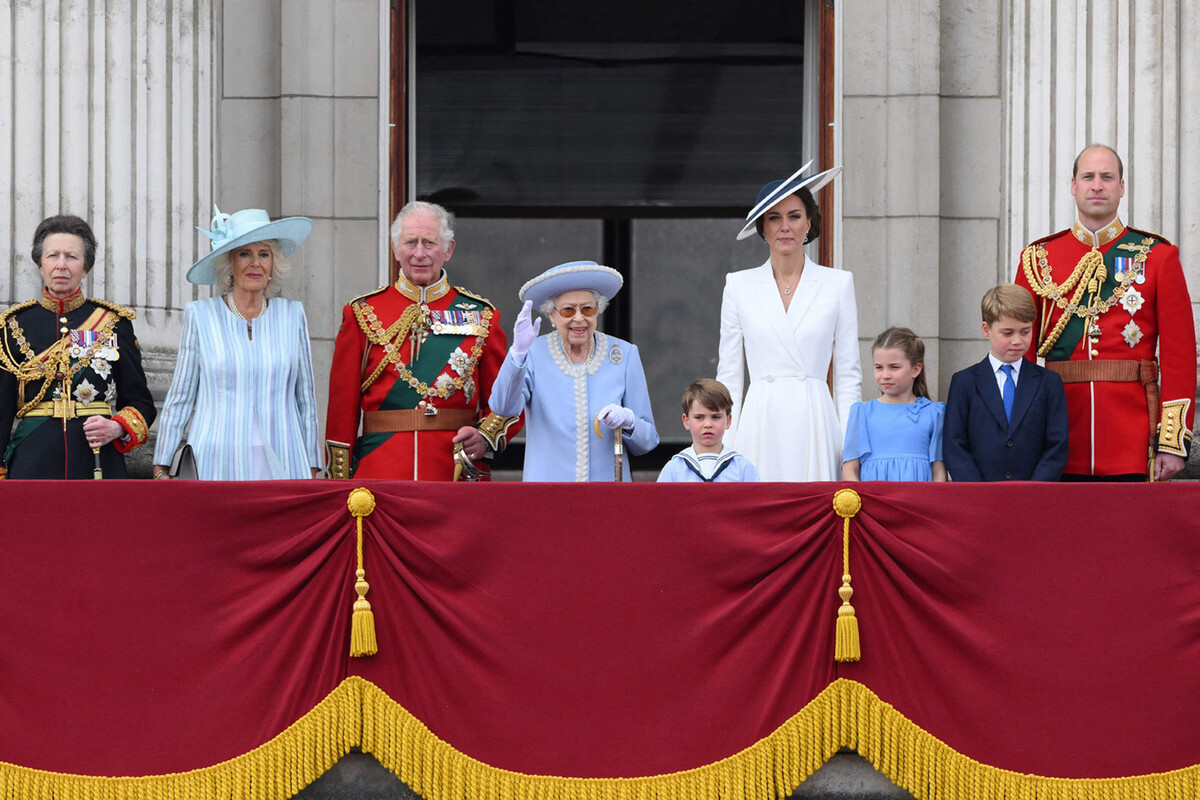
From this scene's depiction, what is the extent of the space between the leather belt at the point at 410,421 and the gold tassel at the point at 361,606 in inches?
36.1

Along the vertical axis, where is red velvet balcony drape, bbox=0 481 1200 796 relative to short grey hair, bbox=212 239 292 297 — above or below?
below

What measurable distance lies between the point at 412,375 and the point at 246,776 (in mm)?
1592

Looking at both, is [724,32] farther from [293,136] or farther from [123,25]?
[123,25]

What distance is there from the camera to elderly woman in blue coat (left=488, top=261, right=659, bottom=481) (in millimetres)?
5379

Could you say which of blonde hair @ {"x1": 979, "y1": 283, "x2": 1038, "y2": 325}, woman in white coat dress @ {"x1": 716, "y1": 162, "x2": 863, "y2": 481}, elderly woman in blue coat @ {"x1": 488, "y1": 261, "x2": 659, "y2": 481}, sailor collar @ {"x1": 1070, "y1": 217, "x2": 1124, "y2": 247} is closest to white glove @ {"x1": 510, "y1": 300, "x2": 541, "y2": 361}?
elderly woman in blue coat @ {"x1": 488, "y1": 261, "x2": 659, "y2": 481}

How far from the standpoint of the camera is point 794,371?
5621 millimetres

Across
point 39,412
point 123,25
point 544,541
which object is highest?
point 123,25

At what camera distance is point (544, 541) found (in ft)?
15.4

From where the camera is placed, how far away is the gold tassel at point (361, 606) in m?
4.63

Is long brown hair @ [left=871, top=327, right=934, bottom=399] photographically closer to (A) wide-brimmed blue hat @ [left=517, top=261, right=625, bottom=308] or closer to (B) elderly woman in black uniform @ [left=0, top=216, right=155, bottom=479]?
(A) wide-brimmed blue hat @ [left=517, top=261, right=625, bottom=308]

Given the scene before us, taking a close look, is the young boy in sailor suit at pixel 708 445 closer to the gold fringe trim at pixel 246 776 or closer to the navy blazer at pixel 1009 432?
the navy blazer at pixel 1009 432

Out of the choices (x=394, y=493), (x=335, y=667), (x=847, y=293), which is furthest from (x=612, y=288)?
(x=335, y=667)

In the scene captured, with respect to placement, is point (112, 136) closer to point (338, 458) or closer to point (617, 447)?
point (338, 458)

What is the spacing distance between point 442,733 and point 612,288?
1.66 m
